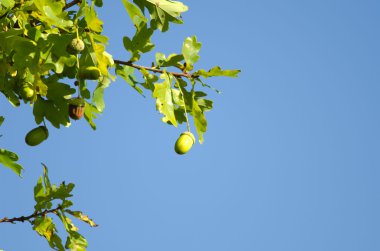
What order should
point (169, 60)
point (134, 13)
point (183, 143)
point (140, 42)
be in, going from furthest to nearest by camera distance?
1. point (183, 143)
2. point (169, 60)
3. point (140, 42)
4. point (134, 13)

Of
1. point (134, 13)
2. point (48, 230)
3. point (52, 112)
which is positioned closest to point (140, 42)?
point (134, 13)

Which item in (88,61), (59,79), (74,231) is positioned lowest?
(74,231)

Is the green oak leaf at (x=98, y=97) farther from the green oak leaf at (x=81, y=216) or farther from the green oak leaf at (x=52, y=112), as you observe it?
the green oak leaf at (x=81, y=216)

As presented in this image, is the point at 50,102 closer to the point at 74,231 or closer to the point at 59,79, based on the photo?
the point at 59,79

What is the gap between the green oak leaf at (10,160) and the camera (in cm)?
366

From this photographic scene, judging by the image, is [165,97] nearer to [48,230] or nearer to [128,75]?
[128,75]

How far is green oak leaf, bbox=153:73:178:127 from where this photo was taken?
3.77 m

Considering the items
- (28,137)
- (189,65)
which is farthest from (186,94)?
(28,137)

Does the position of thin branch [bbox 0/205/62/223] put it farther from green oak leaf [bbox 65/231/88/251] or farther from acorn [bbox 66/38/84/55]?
acorn [bbox 66/38/84/55]

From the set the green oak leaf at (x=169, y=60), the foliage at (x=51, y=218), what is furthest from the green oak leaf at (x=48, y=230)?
the green oak leaf at (x=169, y=60)

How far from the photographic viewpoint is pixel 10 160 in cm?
368

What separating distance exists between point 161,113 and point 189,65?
1.24ft

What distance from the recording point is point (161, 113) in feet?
12.6

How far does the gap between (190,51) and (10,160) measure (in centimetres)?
135
